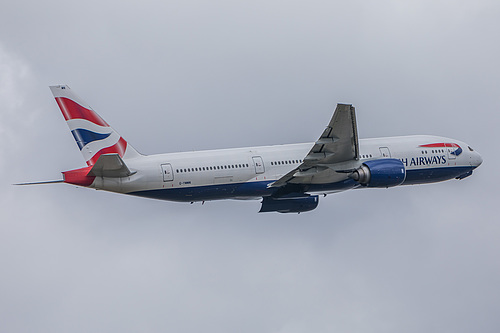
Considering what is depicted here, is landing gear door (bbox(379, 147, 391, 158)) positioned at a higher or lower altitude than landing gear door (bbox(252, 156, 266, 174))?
lower

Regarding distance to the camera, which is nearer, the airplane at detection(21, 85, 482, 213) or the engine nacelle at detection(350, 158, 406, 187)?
the airplane at detection(21, 85, 482, 213)

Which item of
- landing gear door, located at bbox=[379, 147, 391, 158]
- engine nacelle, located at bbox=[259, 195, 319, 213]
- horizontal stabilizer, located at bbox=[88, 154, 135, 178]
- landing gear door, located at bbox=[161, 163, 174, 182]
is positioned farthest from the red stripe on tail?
landing gear door, located at bbox=[379, 147, 391, 158]

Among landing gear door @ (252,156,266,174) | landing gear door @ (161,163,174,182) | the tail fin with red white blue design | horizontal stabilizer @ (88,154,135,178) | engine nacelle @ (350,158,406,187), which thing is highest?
the tail fin with red white blue design

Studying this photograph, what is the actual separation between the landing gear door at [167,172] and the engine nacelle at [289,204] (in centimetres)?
834

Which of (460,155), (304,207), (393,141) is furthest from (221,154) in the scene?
(460,155)

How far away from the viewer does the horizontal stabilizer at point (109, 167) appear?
52.2m

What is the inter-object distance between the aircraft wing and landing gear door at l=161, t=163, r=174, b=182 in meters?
6.91

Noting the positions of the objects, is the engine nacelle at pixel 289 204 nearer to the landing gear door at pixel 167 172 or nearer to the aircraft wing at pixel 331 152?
the aircraft wing at pixel 331 152

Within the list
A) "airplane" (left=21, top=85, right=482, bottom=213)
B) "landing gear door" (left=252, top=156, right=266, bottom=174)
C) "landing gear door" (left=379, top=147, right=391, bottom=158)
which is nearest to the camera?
"airplane" (left=21, top=85, right=482, bottom=213)

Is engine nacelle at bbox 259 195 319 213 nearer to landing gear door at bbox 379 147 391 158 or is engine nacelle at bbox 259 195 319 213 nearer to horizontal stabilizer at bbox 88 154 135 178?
landing gear door at bbox 379 147 391 158

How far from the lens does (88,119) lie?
183 feet

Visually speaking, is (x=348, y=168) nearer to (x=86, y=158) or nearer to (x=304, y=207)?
(x=304, y=207)

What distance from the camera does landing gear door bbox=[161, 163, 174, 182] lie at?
2160 inches

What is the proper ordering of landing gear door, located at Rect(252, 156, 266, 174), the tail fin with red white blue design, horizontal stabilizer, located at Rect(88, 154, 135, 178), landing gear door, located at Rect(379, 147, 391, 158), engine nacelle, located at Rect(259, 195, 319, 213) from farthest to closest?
landing gear door, located at Rect(379, 147, 391, 158) → engine nacelle, located at Rect(259, 195, 319, 213) → landing gear door, located at Rect(252, 156, 266, 174) → the tail fin with red white blue design → horizontal stabilizer, located at Rect(88, 154, 135, 178)
